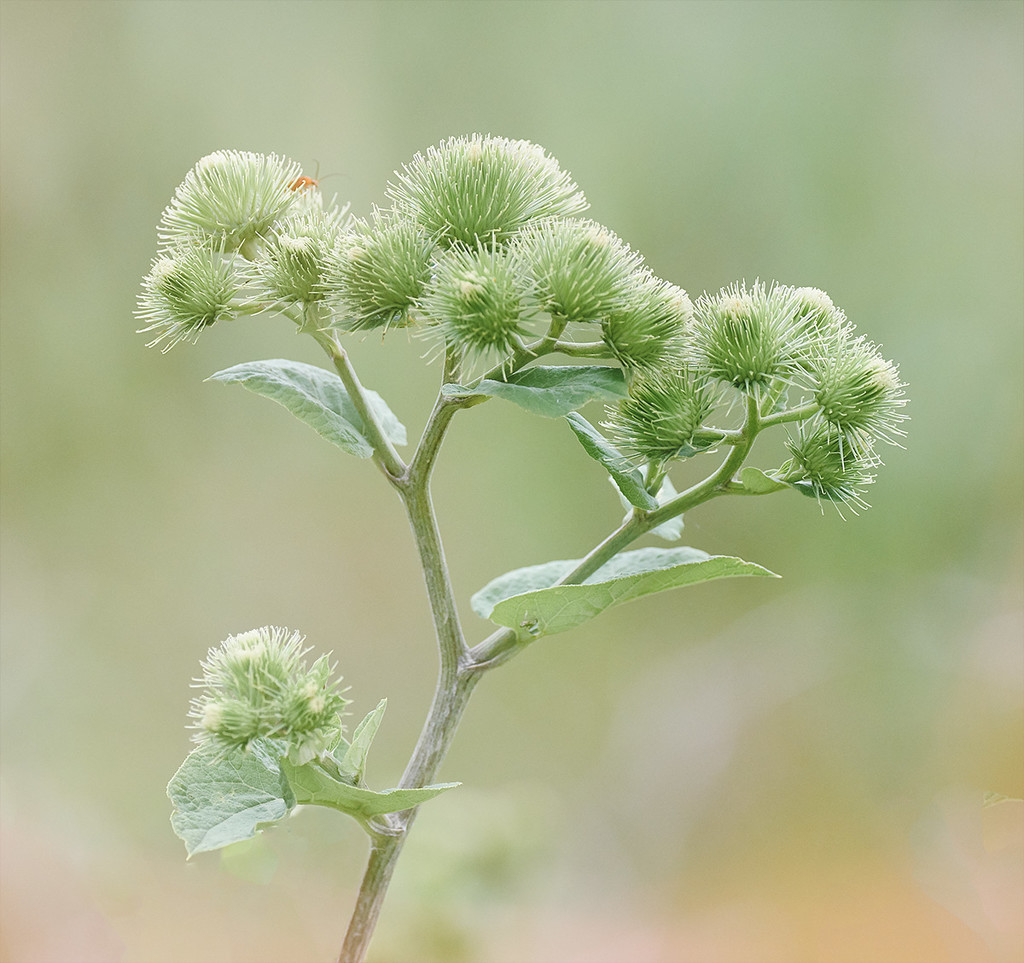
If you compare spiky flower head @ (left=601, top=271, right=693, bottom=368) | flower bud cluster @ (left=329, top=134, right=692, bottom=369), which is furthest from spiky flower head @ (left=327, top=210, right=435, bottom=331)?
spiky flower head @ (left=601, top=271, right=693, bottom=368)

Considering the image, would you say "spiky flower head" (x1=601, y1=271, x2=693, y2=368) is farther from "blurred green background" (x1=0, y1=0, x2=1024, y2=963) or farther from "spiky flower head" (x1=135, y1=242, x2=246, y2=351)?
"blurred green background" (x1=0, y1=0, x2=1024, y2=963)

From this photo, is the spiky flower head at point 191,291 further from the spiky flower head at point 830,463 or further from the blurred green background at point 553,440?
the blurred green background at point 553,440

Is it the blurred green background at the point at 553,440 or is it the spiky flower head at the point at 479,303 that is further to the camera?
the blurred green background at the point at 553,440

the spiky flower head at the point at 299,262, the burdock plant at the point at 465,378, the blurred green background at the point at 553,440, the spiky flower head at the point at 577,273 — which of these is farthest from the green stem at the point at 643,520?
the blurred green background at the point at 553,440

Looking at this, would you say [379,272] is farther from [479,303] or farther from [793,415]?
[793,415]

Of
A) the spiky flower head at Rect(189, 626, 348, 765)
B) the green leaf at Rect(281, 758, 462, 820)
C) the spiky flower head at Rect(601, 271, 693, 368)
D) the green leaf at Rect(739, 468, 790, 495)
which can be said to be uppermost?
the spiky flower head at Rect(601, 271, 693, 368)

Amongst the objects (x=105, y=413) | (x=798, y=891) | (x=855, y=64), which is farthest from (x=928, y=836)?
(x=105, y=413)
